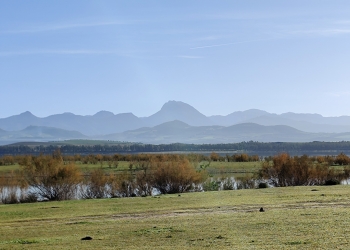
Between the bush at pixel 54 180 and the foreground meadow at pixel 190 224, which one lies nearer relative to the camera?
the foreground meadow at pixel 190 224

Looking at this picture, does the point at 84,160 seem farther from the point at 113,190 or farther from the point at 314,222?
the point at 314,222

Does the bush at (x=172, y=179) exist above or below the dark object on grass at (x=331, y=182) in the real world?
above

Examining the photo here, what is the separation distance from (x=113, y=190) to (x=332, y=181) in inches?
660

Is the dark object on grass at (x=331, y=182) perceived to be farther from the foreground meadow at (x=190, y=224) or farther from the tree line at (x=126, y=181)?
the foreground meadow at (x=190, y=224)

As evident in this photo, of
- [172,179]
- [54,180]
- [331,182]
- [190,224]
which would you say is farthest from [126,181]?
[190,224]

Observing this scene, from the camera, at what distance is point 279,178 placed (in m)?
42.3

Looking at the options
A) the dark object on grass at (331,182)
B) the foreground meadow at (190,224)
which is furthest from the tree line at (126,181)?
the foreground meadow at (190,224)

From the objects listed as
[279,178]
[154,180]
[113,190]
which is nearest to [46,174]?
[113,190]

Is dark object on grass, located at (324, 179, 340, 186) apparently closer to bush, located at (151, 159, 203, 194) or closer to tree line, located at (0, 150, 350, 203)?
tree line, located at (0, 150, 350, 203)

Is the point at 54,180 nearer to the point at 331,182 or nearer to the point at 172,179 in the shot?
the point at 172,179

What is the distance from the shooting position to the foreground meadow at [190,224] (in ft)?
50.1

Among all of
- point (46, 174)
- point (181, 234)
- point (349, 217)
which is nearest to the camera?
point (181, 234)

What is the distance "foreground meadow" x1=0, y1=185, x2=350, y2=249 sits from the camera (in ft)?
50.1

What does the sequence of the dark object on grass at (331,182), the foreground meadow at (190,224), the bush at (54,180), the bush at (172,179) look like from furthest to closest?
the dark object on grass at (331,182) → the bush at (172,179) → the bush at (54,180) → the foreground meadow at (190,224)
